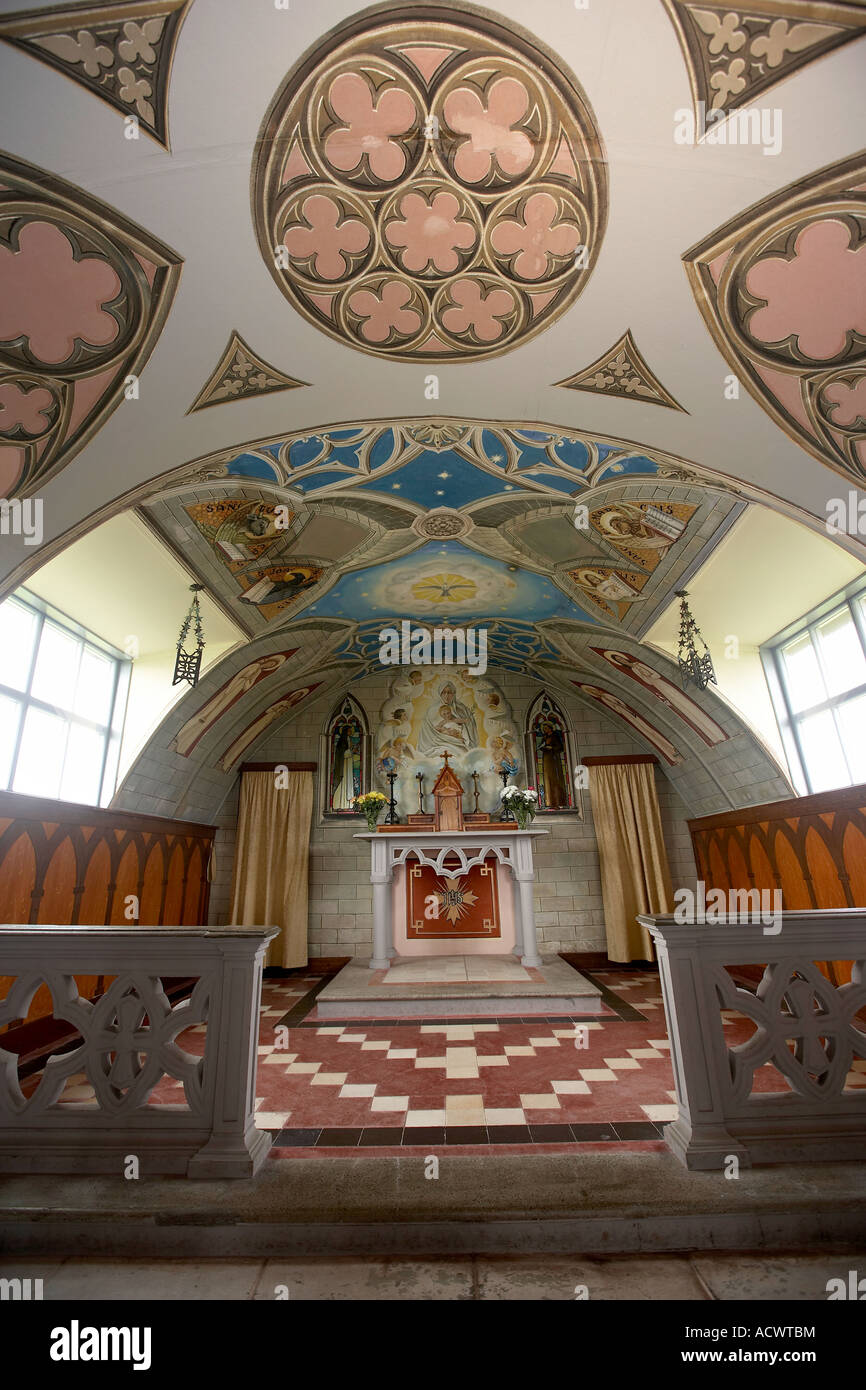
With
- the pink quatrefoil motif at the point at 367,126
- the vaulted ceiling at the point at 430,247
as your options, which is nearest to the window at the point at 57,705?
the vaulted ceiling at the point at 430,247

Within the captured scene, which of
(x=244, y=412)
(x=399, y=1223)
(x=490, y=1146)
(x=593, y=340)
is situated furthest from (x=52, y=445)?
(x=490, y=1146)

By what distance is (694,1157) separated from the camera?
2.78 meters

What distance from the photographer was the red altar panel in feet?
29.5

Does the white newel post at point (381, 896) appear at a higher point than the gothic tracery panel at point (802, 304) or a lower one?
lower

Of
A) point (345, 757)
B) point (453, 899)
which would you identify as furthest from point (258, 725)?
point (453, 899)

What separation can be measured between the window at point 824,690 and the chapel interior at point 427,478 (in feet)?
0.26

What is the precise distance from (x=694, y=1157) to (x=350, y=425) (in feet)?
14.8

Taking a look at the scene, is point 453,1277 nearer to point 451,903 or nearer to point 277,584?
point 277,584

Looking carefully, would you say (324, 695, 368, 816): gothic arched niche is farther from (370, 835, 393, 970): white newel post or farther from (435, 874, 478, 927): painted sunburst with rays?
(435, 874, 478, 927): painted sunburst with rays

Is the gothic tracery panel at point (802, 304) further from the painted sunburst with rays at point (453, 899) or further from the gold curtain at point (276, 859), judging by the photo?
the gold curtain at point (276, 859)

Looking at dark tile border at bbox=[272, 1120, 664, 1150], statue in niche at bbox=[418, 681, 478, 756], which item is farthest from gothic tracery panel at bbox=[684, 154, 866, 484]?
statue in niche at bbox=[418, 681, 478, 756]

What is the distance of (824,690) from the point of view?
6.90 meters

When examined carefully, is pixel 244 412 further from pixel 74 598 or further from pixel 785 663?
pixel 785 663

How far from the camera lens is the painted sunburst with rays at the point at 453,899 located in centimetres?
902
